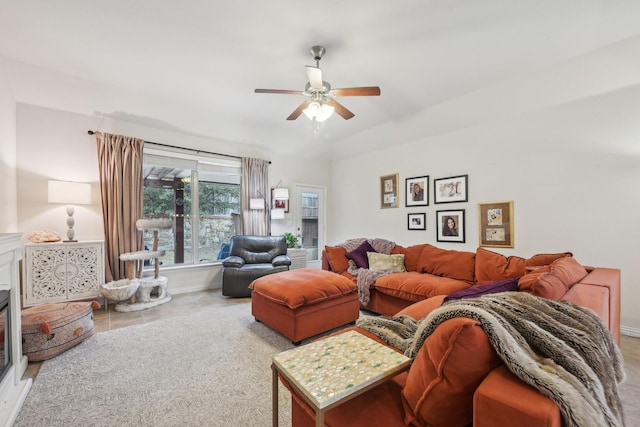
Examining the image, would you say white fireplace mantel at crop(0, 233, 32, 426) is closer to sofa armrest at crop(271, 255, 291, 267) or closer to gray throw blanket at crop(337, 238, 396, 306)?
sofa armrest at crop(271, 255, 291, 267)

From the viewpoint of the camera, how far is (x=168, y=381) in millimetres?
1983

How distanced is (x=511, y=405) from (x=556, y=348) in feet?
1.07

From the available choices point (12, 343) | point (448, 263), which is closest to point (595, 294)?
point (448, 263)

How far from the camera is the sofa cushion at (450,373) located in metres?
0.82

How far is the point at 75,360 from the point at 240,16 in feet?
10.7

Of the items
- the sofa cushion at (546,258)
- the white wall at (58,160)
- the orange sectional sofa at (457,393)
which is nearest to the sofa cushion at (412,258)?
the sofa cushion at (546,258)

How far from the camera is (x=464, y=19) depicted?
231cm

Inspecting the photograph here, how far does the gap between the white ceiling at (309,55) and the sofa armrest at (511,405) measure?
2.61m

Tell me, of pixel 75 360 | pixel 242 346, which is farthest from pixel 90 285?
pixel 242 346

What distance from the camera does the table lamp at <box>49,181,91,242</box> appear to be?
316cm

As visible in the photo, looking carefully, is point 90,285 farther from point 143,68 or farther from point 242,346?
point 143,68

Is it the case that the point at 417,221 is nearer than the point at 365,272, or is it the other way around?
the point at 365,272

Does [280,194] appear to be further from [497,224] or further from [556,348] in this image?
[556,348]

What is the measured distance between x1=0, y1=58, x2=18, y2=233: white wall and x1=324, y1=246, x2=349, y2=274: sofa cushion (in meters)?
3.65
